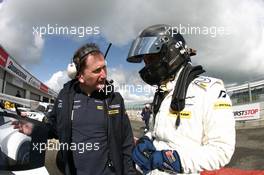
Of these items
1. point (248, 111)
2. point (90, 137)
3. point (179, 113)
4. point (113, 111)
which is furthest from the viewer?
point (248, 111)

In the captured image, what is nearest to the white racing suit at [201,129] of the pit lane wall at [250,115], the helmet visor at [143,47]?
the helmet visor at [143,47]

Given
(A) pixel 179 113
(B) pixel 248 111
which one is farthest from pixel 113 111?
(B) pixel 248 111

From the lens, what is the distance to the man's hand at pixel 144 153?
1944 millimetres

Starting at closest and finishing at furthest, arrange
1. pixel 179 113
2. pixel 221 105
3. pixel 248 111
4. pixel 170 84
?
pixel 221 105, pixel 179 113, pixel 170 84, pixel 248 111

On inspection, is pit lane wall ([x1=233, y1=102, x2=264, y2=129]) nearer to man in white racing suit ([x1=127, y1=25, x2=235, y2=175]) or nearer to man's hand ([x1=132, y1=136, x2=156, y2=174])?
man in white racing suit ([x1=127, y1=25, x2=235, y2=175])

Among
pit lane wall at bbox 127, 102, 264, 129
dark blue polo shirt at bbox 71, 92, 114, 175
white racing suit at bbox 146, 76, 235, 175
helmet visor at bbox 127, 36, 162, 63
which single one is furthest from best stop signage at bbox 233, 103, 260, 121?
white racing suit at bbox 146, 76, 235, 175

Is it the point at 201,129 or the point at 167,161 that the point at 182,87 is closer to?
the point at 201,129

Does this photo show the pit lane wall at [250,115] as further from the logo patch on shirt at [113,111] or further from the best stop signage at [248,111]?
the logo patch on shirt at [113,111]

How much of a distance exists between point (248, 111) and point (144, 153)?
60.7 feet

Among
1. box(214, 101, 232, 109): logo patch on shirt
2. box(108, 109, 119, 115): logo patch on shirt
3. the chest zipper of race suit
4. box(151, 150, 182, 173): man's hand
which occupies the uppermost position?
the chest zipper of race suit

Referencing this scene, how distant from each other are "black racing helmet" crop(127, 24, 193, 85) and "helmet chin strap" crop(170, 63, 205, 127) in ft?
0.28

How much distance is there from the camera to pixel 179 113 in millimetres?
1929

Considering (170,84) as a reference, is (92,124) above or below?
below

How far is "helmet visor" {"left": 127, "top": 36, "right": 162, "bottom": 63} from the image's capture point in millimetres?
2094
